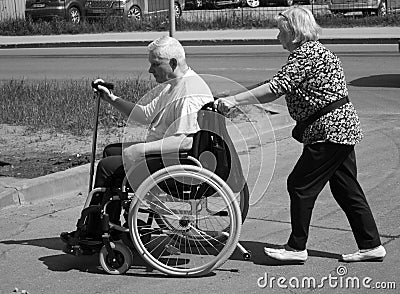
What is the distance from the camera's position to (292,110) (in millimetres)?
5977

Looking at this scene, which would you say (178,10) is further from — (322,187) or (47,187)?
(322,187)

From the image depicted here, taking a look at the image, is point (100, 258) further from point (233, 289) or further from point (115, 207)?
point (233, 289)

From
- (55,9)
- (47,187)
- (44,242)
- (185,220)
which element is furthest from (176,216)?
(55,9)

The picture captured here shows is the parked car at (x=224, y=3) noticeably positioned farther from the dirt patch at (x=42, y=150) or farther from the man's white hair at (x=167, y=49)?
the man's white hair at (x=167, y=49)

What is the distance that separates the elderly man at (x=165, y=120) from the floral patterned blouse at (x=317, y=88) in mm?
573

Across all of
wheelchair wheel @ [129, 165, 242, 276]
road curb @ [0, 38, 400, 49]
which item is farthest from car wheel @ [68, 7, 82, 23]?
wheelchair wheel @ [129, 165, 242, 276]

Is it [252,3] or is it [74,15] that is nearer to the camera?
[74,15]

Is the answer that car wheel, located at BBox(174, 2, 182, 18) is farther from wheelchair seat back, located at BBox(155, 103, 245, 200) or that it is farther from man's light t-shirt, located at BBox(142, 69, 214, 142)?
wheelchair seat back, located at BBox(155, 103, 245, 200)

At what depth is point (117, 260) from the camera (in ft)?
19.5

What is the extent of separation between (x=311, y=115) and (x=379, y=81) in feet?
33.9

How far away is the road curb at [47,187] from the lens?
25.2 feet

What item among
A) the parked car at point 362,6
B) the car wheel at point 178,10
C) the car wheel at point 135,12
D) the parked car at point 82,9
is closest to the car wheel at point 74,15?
the parked car at point 82,9

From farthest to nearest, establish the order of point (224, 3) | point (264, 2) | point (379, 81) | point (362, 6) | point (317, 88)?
point (224, 3) < point (264, 2) < point (362, 6) < point (379, 81) < point (317, 88)

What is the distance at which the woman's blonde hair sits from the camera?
5832 mm
